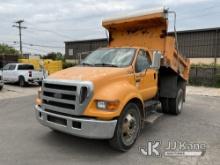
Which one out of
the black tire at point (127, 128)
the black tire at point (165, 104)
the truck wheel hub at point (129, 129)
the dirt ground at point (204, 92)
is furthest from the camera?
the dirt ground at point (204, 92)

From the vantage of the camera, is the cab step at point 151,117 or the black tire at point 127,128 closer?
the black tire at point 127,128

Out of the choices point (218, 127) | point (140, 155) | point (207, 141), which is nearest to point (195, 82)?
point (218, 127)

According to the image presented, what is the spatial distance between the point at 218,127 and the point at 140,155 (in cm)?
315

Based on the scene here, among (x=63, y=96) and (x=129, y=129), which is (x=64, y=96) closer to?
(x=63, y=96)

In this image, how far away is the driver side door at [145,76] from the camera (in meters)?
5.68

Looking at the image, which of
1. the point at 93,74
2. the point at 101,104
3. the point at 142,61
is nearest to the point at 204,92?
the point at 142,61

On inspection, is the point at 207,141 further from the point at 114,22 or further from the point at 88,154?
the point at 114,22

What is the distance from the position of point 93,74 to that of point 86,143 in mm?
1521

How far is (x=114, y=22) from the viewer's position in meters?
7.51

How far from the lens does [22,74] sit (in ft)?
56.2

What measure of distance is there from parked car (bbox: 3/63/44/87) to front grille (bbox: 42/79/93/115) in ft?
42.0

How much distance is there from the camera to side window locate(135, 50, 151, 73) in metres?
5.71

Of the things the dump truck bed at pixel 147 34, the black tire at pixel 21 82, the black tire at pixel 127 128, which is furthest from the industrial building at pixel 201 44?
the black tire at pixel 127 128

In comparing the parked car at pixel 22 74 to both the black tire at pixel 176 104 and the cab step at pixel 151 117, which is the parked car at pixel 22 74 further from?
the cab step at pixel 151 117
